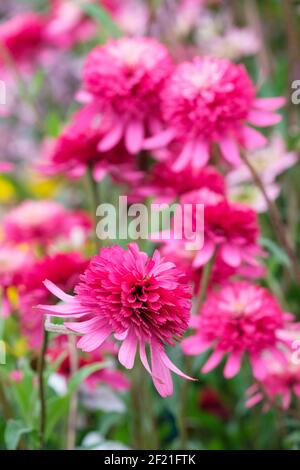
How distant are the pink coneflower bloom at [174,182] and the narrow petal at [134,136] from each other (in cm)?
5

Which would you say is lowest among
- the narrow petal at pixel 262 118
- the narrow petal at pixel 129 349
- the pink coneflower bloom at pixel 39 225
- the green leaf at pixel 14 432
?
the green leaf at pixel 14 432

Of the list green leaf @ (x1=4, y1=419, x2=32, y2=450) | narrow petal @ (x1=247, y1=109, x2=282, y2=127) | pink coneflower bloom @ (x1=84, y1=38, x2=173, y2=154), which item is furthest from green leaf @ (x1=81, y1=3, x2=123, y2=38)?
green leaf @ (x1=4, y1=419, x2=32, y2=450)

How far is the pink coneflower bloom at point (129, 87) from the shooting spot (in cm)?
69

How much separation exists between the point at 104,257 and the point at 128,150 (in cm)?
28

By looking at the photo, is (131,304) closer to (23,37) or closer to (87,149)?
(87,149)

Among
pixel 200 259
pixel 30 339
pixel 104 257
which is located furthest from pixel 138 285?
pixel 30 339

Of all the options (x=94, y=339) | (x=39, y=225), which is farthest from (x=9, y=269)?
(x=94, y=339)

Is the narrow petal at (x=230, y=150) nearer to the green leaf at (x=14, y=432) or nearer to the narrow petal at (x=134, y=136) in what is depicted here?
the narrow petal at (x=134, y=136)

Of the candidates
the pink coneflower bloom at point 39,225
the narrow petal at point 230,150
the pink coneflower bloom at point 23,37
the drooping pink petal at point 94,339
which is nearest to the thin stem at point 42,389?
the drooping pink petal at point 94,339

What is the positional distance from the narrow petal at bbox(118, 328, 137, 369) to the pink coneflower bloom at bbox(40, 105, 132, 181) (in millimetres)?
316

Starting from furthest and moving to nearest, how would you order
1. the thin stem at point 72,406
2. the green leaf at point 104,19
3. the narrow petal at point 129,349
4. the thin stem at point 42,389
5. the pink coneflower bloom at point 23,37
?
1. the pink coneflower bloom at point 23,37
2. the green leaf at point 104,19
3. the thin stem at point 72,406
4. the thin stem at point 42,389
5. the narrow petal at point 129,349

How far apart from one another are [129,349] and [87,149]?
328mm

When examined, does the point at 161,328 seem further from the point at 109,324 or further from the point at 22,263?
the point at 22,263
